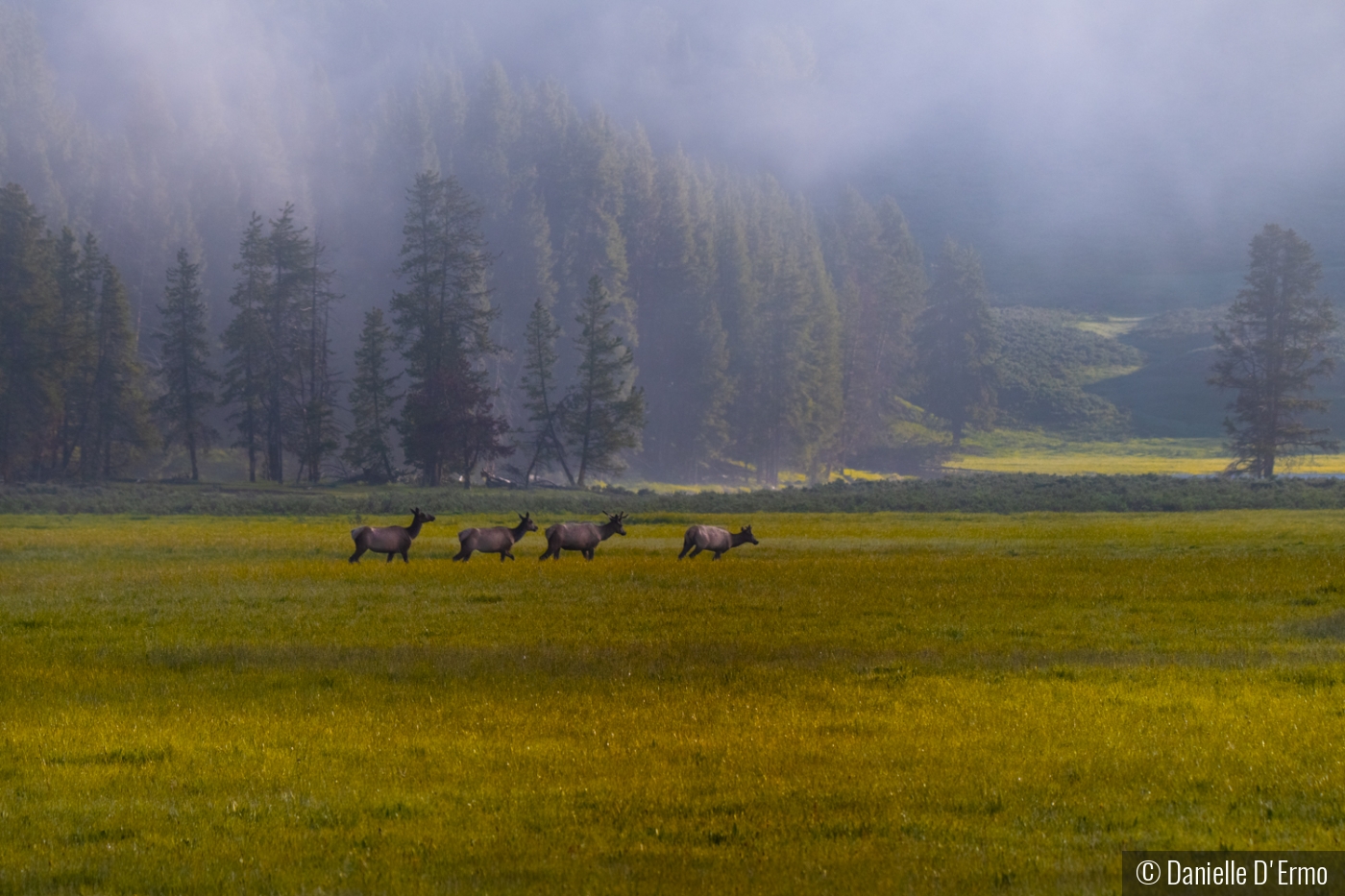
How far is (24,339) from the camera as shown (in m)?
76.7

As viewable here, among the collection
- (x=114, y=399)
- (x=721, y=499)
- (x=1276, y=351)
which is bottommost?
(x=721, y=499)

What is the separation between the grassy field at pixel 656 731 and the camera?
8508 millimetres

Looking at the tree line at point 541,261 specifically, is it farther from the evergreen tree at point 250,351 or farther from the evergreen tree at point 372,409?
the evergreen tree at point 372,409

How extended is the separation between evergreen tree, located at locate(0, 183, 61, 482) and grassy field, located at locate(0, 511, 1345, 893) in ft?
186

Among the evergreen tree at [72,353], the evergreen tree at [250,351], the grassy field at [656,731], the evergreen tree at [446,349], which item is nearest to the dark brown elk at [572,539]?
the grassy field at [656,731]

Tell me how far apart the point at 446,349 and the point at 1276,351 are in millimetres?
57826

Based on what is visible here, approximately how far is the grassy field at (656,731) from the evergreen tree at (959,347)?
10816 centimetres

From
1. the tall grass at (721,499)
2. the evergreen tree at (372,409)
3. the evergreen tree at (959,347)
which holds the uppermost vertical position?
the evergreen tree at (959,347)

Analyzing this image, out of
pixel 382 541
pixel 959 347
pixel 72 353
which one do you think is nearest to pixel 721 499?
pixel 382 541

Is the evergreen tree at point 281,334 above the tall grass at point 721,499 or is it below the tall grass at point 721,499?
above

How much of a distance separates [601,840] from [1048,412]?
161m

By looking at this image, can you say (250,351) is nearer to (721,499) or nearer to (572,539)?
(721,499)

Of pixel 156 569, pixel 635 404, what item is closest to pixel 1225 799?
pixel 156 569

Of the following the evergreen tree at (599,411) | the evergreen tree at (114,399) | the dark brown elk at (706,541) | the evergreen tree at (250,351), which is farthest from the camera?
the evergreen tree at (250,351)
